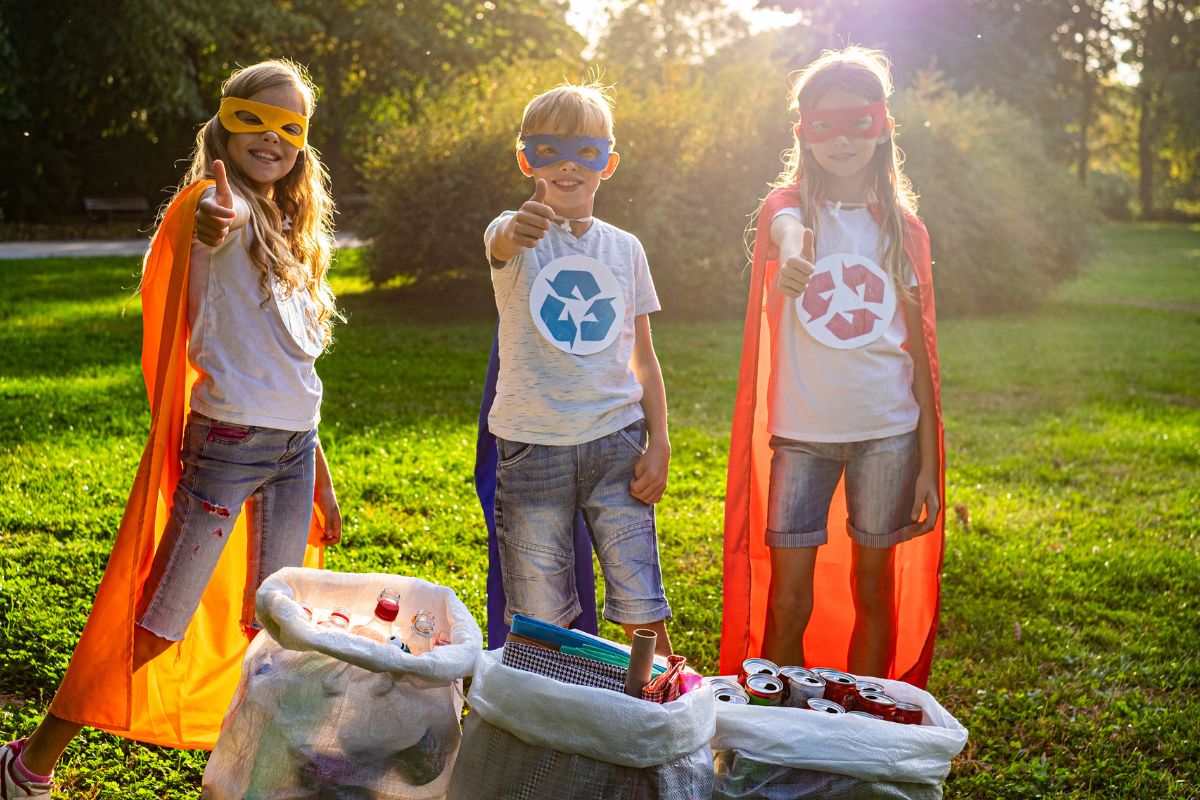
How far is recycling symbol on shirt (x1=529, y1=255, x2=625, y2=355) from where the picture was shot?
9.84 feet

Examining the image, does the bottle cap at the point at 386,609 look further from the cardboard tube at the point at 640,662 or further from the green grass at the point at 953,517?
the green grass at the point at 953,517

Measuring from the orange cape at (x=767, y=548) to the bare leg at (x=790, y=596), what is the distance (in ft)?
0.28

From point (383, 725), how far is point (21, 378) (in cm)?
687

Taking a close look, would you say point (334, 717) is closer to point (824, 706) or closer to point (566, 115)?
point (824, 706)

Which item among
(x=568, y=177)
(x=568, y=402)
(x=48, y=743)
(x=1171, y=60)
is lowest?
(x=48, y=743)

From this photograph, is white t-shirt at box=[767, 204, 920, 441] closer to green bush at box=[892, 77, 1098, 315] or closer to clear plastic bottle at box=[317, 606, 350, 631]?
clear plastic bottle at box=[317, 606, 350, 631]

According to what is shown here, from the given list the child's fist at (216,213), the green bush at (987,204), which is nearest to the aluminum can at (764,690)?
the child's fist at (216,213)

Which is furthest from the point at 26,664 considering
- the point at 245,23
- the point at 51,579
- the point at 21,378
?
the point at 245,23

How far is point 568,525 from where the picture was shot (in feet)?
10.0

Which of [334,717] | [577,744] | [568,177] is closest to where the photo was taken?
[577,744]

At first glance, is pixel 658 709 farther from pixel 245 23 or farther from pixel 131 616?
pixel 245 23

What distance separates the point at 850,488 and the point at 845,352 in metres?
0.40

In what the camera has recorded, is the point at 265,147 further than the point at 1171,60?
No

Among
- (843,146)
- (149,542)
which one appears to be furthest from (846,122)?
(149,542)
